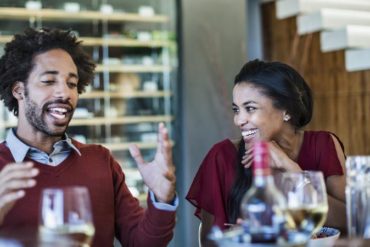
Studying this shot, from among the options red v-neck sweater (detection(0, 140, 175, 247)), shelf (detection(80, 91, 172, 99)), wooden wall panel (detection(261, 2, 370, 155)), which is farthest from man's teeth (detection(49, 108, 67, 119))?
wooden wall panel (detection(261, 2, 370, 155))

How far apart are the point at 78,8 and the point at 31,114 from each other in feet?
9.15

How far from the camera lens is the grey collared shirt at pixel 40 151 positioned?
1.92m

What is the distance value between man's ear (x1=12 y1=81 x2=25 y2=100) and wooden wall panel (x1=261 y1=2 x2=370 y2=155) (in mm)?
3054

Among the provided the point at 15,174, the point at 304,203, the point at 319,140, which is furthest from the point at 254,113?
the point at 15,174

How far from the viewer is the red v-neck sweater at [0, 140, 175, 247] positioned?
1744 mm

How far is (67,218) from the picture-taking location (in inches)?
45.3

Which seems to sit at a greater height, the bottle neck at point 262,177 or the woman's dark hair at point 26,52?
the woman's dark hair at point 26,52

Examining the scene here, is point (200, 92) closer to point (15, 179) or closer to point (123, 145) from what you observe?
point (123, 145)

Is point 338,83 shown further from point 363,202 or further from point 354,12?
point 363,202

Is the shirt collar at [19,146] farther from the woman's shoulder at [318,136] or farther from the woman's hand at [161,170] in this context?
the woman's shoulder at [318,136]

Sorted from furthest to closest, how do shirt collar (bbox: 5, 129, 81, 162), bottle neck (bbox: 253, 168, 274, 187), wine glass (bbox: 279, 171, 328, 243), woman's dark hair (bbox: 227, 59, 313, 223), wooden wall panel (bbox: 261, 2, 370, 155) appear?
wooden wall panel (bbox: 261, 2, 370, 155) < woman's dark hair (bbox: 227, 59, 313, 223) < shirt collar (bbox: 5, 129, 81, 162) < wine glass (bbox: 279, 171, 328, 243) < bottle neck (bbox: 253, 168, 274, 187)

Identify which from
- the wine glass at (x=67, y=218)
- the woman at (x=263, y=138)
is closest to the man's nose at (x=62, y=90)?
the woman at (x=263, y=138)

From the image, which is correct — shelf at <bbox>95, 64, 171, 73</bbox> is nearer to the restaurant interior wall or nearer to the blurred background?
the blurred background

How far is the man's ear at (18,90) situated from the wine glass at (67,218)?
1019mm
